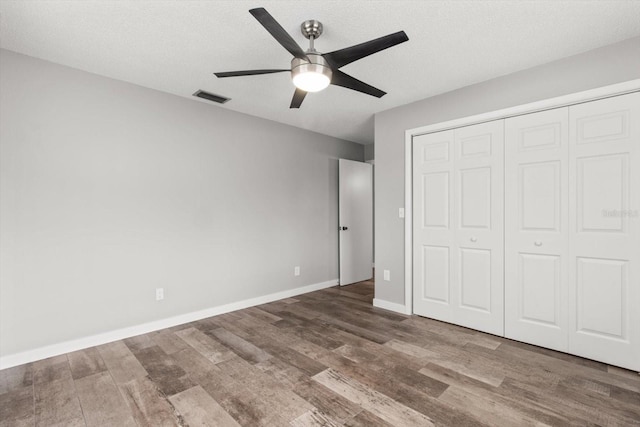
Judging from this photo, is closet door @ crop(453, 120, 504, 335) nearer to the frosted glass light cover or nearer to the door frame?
the door frame

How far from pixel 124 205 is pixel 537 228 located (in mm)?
3830

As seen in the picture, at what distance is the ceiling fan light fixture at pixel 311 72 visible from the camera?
195 cm

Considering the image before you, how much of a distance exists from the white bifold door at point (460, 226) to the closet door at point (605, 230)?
Result: 0.56m

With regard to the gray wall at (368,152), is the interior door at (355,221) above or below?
below

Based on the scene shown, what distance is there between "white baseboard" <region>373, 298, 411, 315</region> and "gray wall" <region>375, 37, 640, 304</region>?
0.05 metres

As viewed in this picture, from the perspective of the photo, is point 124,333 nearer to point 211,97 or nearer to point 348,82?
point 211,97

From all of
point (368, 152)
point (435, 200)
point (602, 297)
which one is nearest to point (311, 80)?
point (435, 200)

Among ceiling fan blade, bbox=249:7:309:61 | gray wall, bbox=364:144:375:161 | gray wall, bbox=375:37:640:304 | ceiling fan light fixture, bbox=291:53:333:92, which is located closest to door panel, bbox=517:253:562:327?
gray wall, bbox=375:37:640:304

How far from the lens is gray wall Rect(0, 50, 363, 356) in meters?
2.44

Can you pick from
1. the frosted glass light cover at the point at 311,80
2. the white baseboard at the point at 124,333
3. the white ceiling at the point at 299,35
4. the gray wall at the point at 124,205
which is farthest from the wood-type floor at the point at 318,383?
the white ceiling at the point at 299,35

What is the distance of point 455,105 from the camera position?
3.17 m

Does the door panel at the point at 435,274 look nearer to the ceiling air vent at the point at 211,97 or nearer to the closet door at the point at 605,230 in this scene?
the closet door at the point at 605,230

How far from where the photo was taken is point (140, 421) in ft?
5.71

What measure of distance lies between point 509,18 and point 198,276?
3.62m
